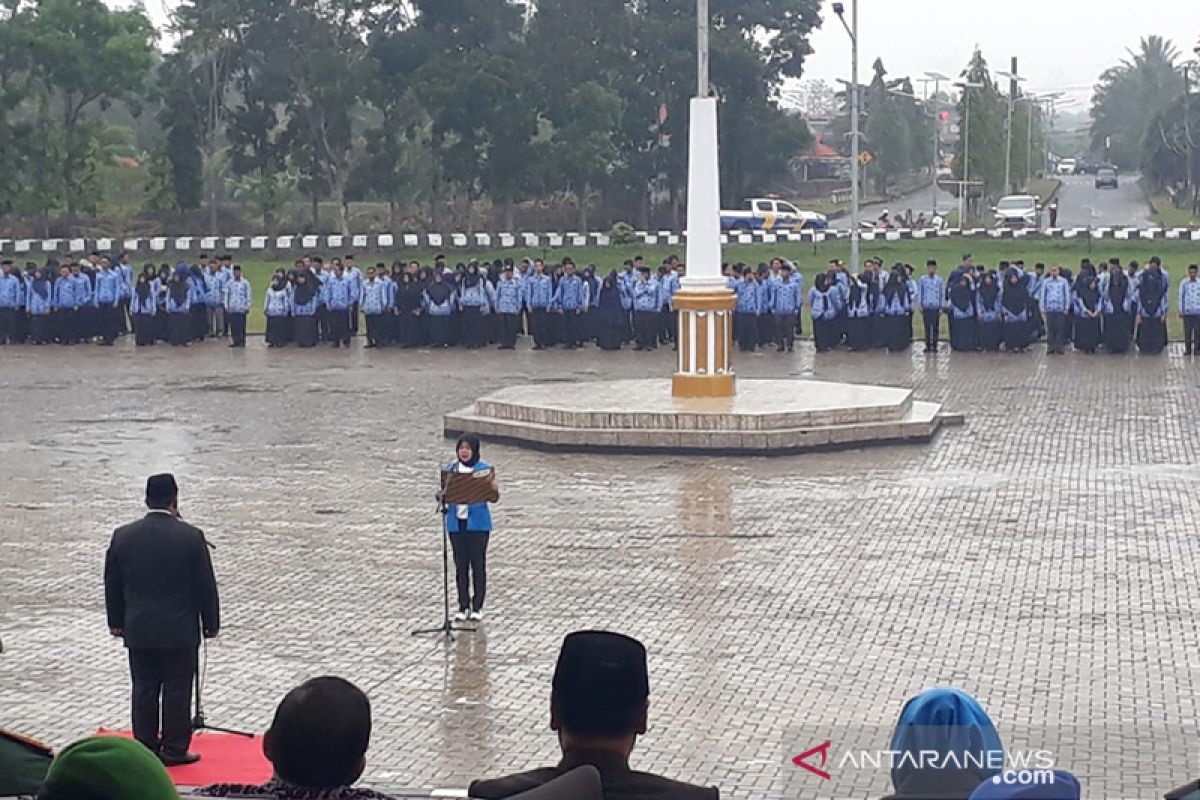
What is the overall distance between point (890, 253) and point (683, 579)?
40.0 m

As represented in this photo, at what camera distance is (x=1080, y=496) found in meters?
17.7

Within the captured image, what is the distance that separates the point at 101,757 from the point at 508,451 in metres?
17.1

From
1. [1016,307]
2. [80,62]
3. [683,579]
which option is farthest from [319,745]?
[80,62]

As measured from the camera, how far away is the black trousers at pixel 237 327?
33.5 metres

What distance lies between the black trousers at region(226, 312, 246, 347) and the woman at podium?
21269 millimetres

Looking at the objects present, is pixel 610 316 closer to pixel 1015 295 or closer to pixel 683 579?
pixel 1015 295

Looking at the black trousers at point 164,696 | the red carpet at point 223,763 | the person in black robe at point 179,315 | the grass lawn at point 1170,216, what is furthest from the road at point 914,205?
the black trousers at point 164,696

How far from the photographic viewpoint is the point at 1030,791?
150 inches

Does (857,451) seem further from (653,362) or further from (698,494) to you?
(653,362)

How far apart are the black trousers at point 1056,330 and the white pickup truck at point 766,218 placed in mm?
34517

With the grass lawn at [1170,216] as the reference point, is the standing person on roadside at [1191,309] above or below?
below

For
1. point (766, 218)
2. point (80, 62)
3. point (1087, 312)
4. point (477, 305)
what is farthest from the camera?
point (766, 218)

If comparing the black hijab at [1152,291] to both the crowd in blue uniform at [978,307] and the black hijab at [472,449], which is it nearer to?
the crowd in blue uniform at [978,307]

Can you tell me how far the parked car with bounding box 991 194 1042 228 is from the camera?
6869 centimetres
